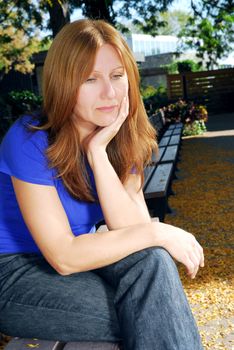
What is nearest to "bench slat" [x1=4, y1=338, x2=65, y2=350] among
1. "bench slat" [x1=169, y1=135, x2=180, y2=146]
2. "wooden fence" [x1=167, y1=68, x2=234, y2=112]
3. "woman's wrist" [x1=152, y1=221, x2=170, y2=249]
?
"woman's wrist" [x1=152, y1=221, x2=170, y2=249]

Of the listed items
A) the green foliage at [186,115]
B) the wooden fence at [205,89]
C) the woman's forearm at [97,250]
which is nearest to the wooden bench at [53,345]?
the woman's forearm at [97,250]

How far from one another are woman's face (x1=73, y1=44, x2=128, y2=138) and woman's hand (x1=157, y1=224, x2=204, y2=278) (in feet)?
1.73

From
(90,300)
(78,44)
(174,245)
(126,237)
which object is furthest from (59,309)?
(78,44)

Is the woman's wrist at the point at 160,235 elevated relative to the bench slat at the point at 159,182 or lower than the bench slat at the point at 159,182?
elevated

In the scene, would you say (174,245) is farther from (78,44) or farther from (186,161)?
(186,161)

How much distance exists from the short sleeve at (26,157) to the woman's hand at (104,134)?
222mm

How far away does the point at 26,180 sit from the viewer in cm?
180

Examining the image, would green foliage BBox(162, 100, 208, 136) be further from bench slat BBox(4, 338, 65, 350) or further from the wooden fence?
bench slat BBox(4, 338, 65, 350)

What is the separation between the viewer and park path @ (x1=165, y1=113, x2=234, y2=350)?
9.95 feet

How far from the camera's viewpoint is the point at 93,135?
7.08 feet

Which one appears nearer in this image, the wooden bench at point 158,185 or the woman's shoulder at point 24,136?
the woman's shoulder at point 24,136

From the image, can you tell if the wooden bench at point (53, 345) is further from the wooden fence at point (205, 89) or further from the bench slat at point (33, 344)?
the wooden fence at point (205, 89)

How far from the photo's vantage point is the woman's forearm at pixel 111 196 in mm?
2012

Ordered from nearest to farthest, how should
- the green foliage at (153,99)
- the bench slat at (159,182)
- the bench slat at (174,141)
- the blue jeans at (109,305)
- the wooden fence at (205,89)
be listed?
the blue jeans at (109,305) → the bench slat at (159,182) → the bench slat at (174,141) → the green foliage at (153,99) → the wooden fence at (205,89)
